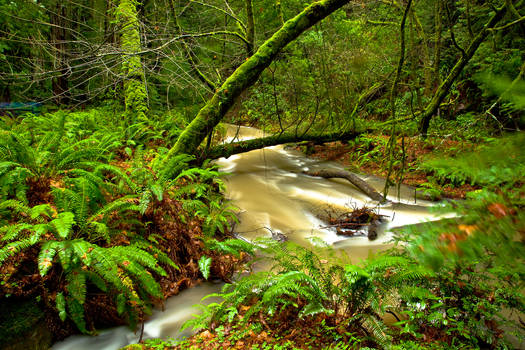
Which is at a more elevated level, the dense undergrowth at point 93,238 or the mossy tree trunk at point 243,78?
the mossy tree trunk at point 243,78

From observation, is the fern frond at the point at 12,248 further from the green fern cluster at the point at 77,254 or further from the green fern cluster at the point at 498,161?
the green fern cluster at the point at 498,161

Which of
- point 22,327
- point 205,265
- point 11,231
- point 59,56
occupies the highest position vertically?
point 59,56

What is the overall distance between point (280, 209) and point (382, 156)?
13.5 ft

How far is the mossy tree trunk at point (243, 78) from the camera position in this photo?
575 centimetres

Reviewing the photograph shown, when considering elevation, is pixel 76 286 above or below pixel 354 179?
below

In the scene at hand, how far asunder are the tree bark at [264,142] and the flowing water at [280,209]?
1.49 feet


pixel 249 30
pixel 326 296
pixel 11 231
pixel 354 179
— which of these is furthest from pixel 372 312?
pixel 249 30

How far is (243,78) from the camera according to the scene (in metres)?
5.88

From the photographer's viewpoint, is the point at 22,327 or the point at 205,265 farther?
the point at 205,265

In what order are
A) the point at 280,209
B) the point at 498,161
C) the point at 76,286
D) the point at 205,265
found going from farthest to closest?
the point at 280,209 < the point at 205,265 < the point at 76,286 < the point at 498,161

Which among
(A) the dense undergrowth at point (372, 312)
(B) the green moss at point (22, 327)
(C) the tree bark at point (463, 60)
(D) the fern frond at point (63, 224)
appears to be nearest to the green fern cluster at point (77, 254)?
(D) the fern frond at point (63, 224)

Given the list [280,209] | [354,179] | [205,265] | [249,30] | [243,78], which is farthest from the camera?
[354,179]

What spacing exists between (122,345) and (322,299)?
Answer: 1938mm

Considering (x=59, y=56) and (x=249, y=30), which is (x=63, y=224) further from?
(x=59, y=56)
